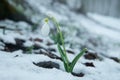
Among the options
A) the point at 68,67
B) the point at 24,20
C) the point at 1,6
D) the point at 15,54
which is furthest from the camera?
the point at 24,20

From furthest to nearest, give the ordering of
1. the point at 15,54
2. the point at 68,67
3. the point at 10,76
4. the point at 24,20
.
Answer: the point at 24,20, the point at 15,54, the point at 68,67, the point at 10,76

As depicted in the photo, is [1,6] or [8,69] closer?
[8,69]

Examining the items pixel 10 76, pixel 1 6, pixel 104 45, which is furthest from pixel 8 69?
pixel 104 45

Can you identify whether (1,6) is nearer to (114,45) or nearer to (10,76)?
(114,45)

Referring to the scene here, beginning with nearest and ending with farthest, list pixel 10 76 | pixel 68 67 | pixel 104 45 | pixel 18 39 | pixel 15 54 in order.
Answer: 1. pixel 10 76
2. pixel 68 67
3. pixel 15 54
4. pixel 18 39
5. pixel 104 45

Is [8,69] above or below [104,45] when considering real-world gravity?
above

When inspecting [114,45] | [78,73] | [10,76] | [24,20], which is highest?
[10,76]

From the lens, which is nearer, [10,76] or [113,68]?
[10,76]

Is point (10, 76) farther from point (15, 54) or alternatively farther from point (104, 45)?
point (104, 45)

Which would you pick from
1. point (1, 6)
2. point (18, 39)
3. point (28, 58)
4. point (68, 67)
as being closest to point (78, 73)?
point (68, 67)
